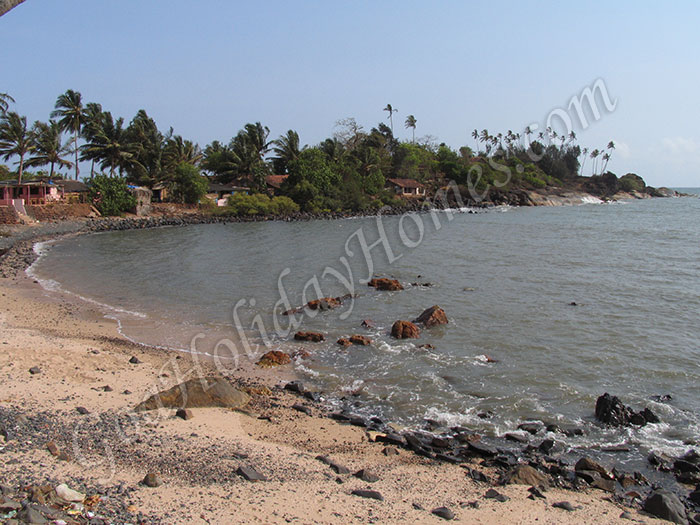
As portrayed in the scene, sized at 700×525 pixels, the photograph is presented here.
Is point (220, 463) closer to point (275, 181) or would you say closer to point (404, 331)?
point (404, 331)

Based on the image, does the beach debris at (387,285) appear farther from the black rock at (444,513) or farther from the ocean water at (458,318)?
the black rock at (444,513)

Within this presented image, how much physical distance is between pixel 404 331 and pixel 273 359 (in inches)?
147

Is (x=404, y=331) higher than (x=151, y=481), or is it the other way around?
(x=151, y=481)

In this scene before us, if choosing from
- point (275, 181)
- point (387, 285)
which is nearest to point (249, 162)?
point (275, 181)

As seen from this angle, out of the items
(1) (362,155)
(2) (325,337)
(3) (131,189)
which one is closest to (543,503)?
(2) (325,337)

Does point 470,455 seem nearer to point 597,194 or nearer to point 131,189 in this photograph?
point 131,189

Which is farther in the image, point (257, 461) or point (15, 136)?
point (15, 136)

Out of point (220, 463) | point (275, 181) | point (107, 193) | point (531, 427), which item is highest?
point (275, 181)

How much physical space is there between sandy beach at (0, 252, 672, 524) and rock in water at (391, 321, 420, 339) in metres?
4.49

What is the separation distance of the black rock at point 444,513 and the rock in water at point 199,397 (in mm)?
4146

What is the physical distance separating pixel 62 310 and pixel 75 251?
58.6 feet

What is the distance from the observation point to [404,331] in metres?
13.4

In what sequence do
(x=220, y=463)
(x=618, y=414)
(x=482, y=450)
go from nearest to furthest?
(x=220, y=463) < (x=482, y=450) < (x=618, y=414)

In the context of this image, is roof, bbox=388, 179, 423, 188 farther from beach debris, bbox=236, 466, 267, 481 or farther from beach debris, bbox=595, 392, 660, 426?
beach debris, bbox=236, 466, 267, 481
